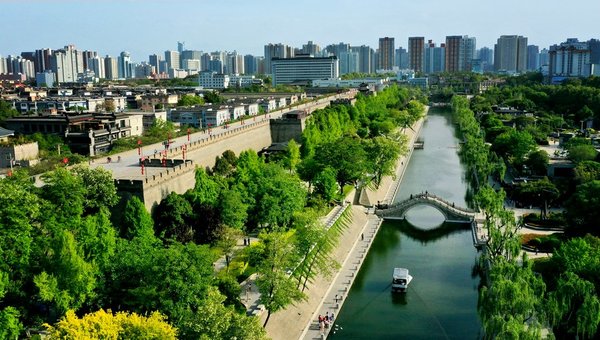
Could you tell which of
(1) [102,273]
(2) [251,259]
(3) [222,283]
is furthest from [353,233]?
(1) [102,273]

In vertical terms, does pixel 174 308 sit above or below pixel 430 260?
above

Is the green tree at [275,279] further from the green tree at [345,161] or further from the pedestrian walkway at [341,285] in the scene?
the green tree at [345,161]

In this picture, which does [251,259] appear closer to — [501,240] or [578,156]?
[501,240]

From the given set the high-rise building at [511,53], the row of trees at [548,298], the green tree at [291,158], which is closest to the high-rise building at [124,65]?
the high-rise building at [511,53]

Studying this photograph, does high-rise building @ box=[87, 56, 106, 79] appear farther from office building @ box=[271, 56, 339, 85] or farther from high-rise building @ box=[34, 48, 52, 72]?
office building @ box=[271, 56, 339, 85]

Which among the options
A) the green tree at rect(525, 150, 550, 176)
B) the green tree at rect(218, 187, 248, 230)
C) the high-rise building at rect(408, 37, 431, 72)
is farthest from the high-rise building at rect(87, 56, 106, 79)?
the green tree at rect(218, 187, 248, 230)
